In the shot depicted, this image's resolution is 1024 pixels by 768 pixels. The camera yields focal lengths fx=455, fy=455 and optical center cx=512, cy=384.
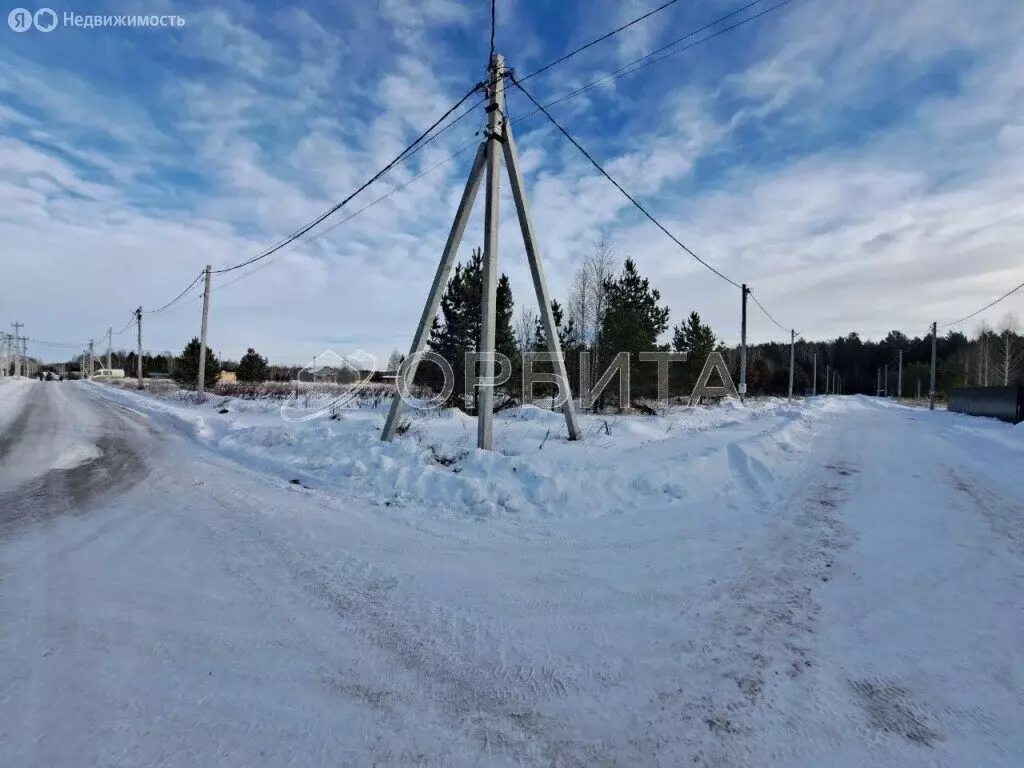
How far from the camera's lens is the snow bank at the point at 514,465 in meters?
5.67

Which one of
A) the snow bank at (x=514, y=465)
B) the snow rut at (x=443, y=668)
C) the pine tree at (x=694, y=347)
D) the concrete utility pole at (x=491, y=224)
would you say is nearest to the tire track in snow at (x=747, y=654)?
the snow rut at (x=443, y=668)

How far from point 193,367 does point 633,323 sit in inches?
1178

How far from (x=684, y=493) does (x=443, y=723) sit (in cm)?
482

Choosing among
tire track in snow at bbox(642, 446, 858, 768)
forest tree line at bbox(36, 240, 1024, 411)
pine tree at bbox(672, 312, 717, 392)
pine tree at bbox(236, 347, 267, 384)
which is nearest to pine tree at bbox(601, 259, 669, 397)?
forest tree line at bbox(36, 240, 1024, 411)

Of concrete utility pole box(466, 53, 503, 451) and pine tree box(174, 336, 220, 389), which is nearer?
concrete utility pole box(466, 53, 503, 451)

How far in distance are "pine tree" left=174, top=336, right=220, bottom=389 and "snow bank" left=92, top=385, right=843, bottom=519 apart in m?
24.6

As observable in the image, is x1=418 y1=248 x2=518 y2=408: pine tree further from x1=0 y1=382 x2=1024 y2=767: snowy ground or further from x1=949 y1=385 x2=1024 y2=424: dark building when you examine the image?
x1=949 y1=385 x2=1024 y2=424: dark building

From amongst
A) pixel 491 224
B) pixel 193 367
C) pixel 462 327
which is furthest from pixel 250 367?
pixel 491 224

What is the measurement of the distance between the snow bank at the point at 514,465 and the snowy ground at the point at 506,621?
6 centimetres

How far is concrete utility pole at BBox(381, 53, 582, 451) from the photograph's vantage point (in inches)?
315

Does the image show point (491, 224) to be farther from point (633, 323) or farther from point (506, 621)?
point (633, 323)

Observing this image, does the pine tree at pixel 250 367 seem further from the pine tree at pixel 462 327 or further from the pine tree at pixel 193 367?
the pine tree at pixel 462 327

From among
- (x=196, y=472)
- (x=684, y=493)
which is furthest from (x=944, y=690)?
(x=196, y=472)

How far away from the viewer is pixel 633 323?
65.2 ft
